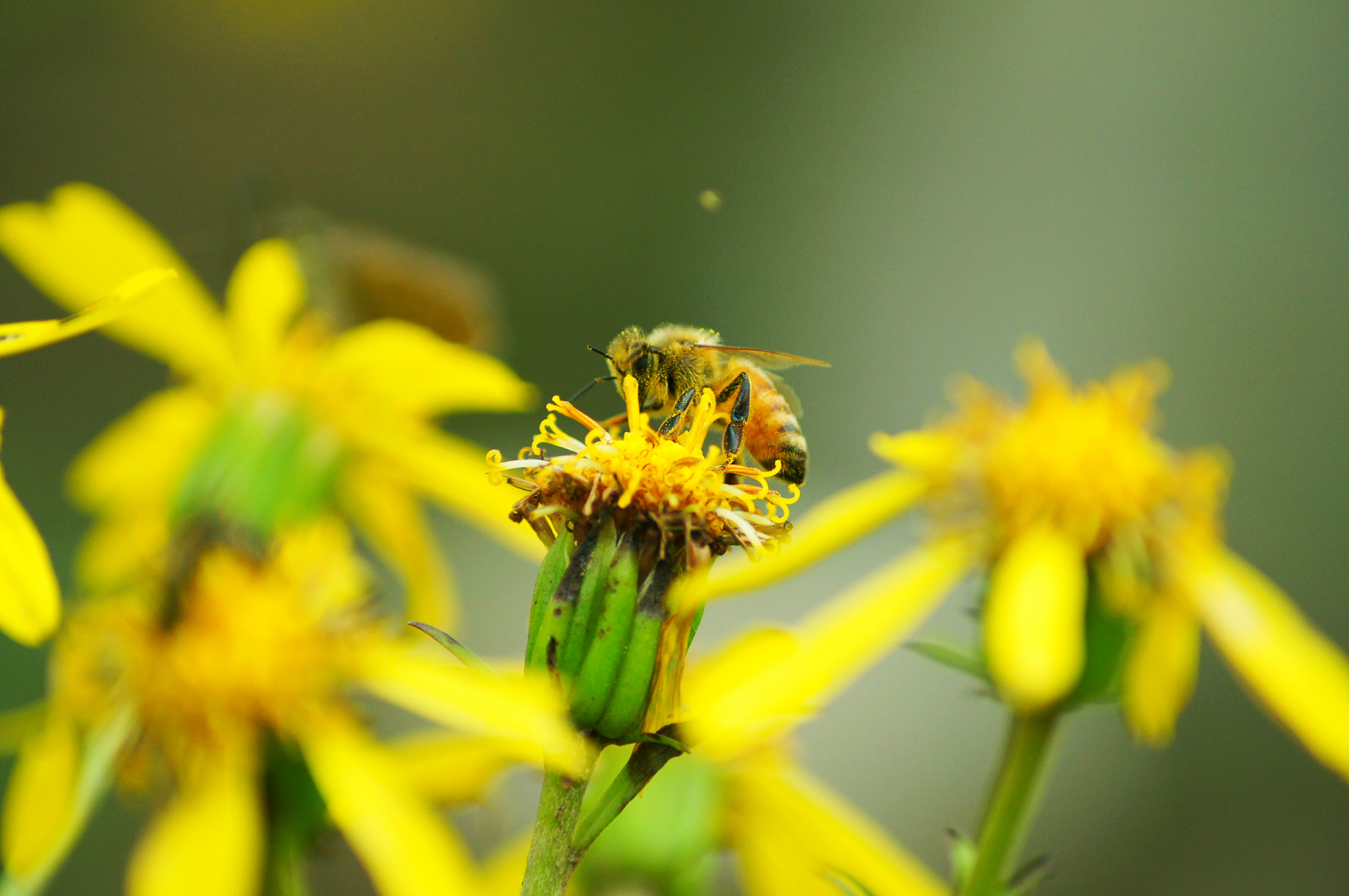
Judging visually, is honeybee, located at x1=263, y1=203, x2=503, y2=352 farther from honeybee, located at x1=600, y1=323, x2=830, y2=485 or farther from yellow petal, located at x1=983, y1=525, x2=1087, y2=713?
yellow petal, located at x1=983, y1=525, x2=1087, y2=713

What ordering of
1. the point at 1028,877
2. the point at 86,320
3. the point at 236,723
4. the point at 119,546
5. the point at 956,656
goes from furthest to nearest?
the point at 119,546 → the point at 236,723 → the point at 956,656 → the point at 1028,877 → the point at 86,320

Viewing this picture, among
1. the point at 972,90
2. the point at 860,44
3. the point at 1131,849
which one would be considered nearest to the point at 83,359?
the point at 860,44

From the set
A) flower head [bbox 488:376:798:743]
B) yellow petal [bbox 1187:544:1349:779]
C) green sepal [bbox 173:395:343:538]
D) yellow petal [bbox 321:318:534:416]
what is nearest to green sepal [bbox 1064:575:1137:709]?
yellow petal [bbox 1187:544:1349:779]

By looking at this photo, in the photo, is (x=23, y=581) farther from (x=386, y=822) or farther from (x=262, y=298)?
(x=262, y=298)

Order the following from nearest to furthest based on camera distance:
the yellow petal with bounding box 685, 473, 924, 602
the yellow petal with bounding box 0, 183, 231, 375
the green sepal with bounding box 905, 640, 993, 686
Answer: the yellow petal with bounding box 685, 473, 924, 602 → the green sepal with bounding box 905, 640, 993, 686 → the yellow petal with bounding box 0, 183, 231, 375

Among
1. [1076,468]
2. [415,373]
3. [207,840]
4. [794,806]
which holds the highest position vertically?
[1076,468]

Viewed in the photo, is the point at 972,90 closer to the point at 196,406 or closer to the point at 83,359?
the point at 196,406

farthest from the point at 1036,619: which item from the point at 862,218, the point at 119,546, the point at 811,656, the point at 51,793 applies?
the point at 119,546

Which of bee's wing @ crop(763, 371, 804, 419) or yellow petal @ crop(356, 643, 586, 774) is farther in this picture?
bee's wing @ crop(763, 371, 804, 419)
